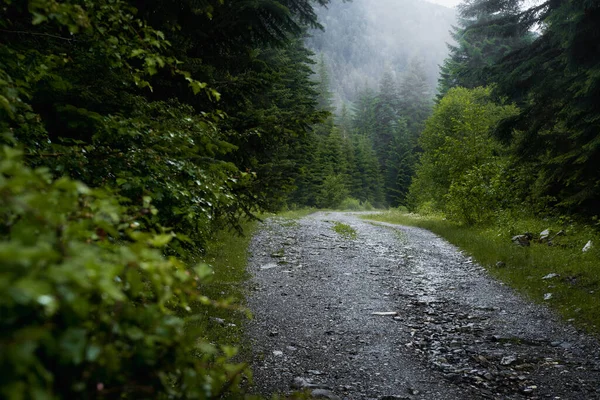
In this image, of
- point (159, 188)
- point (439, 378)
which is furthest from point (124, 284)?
point (439, 378)

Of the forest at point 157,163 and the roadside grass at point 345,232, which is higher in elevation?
the forest at point 157,163

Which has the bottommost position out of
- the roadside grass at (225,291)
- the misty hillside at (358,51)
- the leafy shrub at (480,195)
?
the roadside grass at (225,291)

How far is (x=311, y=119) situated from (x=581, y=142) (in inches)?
396

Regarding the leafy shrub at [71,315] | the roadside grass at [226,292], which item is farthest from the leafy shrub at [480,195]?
the leafy shrub at [71,315]

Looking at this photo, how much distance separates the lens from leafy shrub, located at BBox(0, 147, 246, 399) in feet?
3.34

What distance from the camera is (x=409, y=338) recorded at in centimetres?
612

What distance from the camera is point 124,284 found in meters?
1.73

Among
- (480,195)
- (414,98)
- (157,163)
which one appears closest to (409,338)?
(157,163)

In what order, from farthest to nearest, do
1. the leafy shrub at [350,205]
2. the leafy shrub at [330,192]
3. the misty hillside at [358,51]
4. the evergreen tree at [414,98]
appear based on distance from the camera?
the misty hillside at [358,51] → the evergreen tree at [414,98] → the leafy shrub at [350,205] → the leafy shrub at [330,192]

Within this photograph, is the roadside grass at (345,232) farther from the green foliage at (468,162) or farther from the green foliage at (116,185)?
the green foliage at (116,185)

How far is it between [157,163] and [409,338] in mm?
4667

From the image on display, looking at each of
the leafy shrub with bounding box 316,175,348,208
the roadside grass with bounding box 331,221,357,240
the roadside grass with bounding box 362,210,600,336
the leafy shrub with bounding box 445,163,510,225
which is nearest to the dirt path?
the roadside grass with bounding box 362,210,600,336

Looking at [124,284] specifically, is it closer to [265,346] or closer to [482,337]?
[265,346]

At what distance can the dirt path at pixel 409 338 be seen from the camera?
4664 mm
